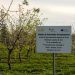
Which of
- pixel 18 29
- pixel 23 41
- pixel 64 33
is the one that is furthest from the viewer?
pixel 23 41

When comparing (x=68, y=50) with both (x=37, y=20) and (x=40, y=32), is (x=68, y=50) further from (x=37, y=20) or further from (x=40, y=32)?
(x=37, y=20)

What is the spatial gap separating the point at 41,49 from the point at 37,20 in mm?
20317

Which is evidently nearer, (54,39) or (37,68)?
(54,39)

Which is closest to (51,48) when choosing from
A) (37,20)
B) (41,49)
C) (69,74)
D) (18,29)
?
(41,49)

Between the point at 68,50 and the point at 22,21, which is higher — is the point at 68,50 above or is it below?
below

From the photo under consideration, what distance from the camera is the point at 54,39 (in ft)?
29.6

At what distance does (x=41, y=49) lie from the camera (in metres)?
9.18

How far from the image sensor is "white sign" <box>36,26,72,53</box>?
9.07 m

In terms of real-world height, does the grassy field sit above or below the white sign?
below

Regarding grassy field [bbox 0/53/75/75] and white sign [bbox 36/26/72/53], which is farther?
grassy field [bbox 0/53/75/75]

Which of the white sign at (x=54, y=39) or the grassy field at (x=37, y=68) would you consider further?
the grassy field at (x=37, y=68)

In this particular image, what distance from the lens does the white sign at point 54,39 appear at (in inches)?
357

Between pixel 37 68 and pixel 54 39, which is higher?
pixel 54 39

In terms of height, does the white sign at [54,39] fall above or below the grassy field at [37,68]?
above
